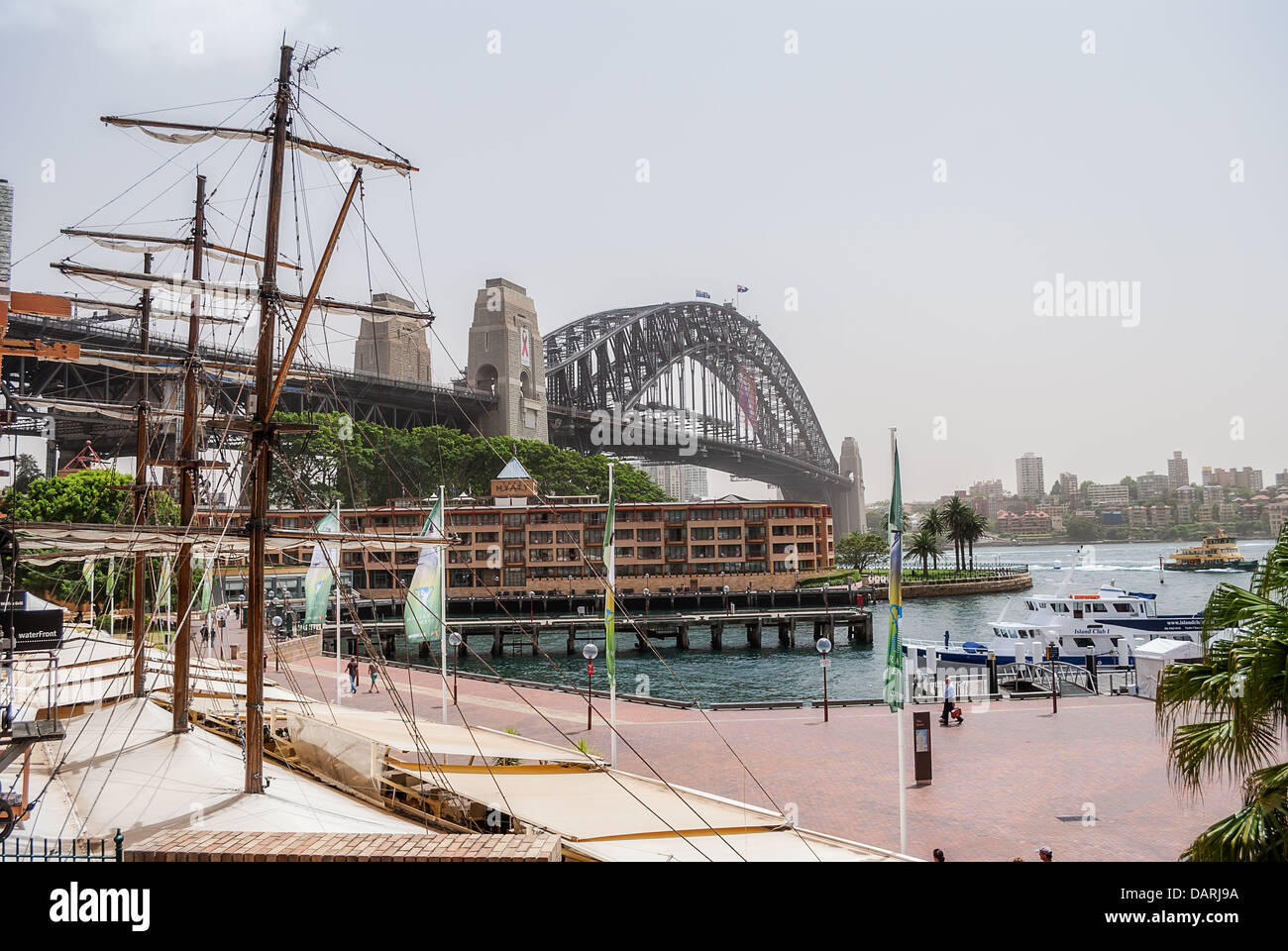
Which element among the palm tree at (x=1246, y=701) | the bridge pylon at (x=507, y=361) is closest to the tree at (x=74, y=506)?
the palm tree at (x=1246, y=701)

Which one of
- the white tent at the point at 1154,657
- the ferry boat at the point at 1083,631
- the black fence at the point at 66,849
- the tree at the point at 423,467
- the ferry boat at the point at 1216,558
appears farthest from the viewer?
the ferry boat at the point at 1216,558

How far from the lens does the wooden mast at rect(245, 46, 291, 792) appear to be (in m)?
14.4

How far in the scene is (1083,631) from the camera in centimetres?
5625

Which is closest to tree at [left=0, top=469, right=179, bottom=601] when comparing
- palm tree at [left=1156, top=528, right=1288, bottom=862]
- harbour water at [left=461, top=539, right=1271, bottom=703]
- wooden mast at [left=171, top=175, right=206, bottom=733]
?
harbour water at [left=461, top=539, right=1271, bottom=703]

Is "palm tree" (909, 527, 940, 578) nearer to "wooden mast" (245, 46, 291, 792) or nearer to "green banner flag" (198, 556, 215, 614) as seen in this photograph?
"green banner flag" (198, 556, 215, 614)

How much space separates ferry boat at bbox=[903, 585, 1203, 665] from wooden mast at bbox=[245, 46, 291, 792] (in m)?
44.2

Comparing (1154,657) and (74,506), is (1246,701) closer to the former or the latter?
(1154,657)

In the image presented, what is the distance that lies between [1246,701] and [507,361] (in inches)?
5816

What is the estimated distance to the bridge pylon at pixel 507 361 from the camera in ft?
493

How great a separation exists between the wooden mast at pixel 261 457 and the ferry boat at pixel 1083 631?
44210 millimetres

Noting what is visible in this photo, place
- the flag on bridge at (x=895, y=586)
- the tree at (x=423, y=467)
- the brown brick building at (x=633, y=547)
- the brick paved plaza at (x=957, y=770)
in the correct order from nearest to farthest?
the flag on bridge at (x=895, y=586) → the brick paved plaza at (x=957, y=770) → the brown brick building at (x=633, y=547) → the tree at (x=423, y=467)

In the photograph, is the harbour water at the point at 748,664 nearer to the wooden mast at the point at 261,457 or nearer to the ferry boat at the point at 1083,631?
the ferry boat at the point at 1083,631
